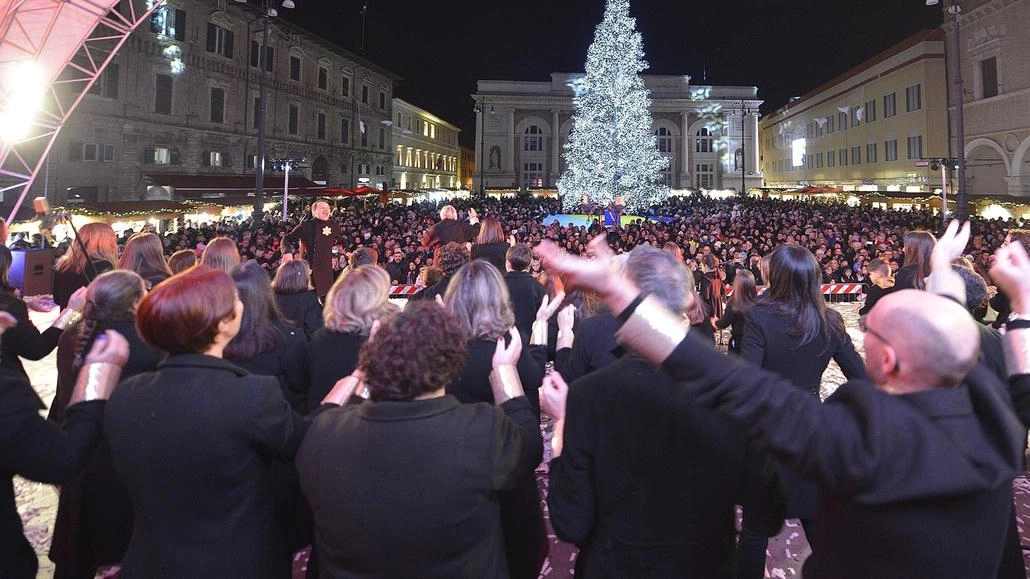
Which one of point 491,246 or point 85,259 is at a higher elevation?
point 491,246

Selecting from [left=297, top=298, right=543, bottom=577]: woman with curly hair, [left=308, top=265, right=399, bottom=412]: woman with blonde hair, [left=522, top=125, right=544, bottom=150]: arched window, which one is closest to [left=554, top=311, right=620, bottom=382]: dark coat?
[left=308, top=265, right=399, bottom=412]: woman with blonde hair

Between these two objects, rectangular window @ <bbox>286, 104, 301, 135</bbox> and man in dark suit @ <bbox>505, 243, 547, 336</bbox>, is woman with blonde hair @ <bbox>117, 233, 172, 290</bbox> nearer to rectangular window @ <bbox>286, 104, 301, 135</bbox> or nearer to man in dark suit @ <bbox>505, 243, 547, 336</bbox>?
Result: man in dark suit @ <bbox>505, 243, 547, 336</bbox>

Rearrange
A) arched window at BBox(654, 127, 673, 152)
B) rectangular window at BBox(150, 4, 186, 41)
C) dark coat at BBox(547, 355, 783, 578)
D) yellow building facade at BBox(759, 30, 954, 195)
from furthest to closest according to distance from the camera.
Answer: arched window at BBox(654, 127, 673, 152) < yellow building facade at BBox(759, 30, 954, 195) < rectangular window at BBox(150, 4, 186, 41) < dark coat at BBox(547, 355, 783, 578)

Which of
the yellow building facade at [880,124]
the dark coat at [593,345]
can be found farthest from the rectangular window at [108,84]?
the yellow building facade at [880,124]

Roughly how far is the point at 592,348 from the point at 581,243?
1249 centimetres

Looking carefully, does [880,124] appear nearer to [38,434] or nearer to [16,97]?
[16,97]

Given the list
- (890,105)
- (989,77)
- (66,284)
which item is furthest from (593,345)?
(890,105)

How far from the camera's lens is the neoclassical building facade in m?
65.1

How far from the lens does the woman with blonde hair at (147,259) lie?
4.33 m

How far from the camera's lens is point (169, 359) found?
2.11m

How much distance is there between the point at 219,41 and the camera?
35.1m

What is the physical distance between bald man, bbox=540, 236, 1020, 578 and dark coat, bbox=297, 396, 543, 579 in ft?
2.12

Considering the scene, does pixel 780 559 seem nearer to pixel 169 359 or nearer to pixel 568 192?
pixel 169 359

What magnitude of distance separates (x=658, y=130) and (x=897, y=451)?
70222mm
